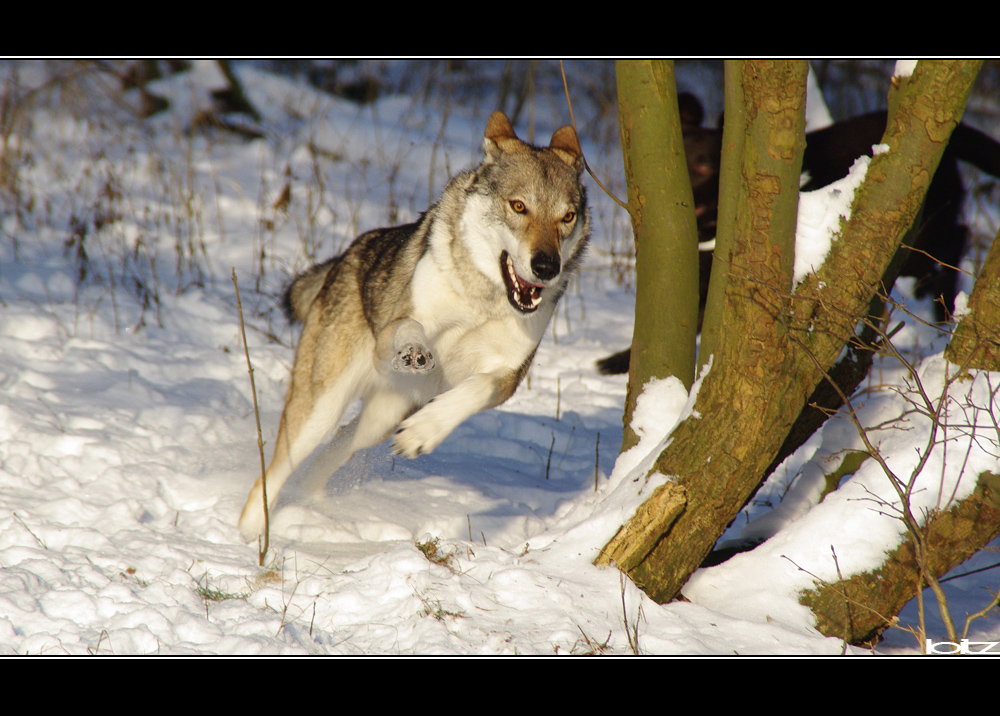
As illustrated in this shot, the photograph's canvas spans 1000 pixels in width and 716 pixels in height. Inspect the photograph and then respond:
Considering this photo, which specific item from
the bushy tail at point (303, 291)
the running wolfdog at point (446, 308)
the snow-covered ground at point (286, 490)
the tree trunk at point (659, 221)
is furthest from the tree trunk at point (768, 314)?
the bushy tail at point (303, 291)

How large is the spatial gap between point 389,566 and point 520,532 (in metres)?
1.13

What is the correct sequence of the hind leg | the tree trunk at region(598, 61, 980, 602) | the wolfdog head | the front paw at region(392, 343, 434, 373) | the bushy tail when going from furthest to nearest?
the bushy tail < the hind leg < the wolfdog head < the front paw at region(392, 343, 434, 373) < the tree trunk at region(598, 61, 980, 602)

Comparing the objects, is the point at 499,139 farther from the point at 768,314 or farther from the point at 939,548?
the point at 939,548

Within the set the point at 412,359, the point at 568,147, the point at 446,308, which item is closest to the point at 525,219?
the point at 446,308

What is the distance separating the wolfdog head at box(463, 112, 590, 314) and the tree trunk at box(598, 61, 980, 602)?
3.07 ft

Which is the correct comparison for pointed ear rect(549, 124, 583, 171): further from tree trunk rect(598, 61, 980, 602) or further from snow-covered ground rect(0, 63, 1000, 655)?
tree trunk rect(598, 61, 980, 602)

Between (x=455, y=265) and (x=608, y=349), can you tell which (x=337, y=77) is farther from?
(x=455, y=265)

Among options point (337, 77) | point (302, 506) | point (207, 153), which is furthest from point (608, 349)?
point (337, 77)

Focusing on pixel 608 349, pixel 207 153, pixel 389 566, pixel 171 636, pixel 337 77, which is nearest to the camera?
pixel 171 636

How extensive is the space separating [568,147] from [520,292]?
98cm

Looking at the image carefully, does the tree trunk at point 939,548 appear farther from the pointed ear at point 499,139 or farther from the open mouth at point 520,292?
the pointed ear at point 499,139

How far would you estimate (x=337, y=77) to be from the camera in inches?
487

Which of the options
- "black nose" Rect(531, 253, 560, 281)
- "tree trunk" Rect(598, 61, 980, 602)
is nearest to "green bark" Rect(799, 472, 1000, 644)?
"tree trunk" Rect(598, 61, 980, 602)

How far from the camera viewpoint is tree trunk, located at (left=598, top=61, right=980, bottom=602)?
2.41m
